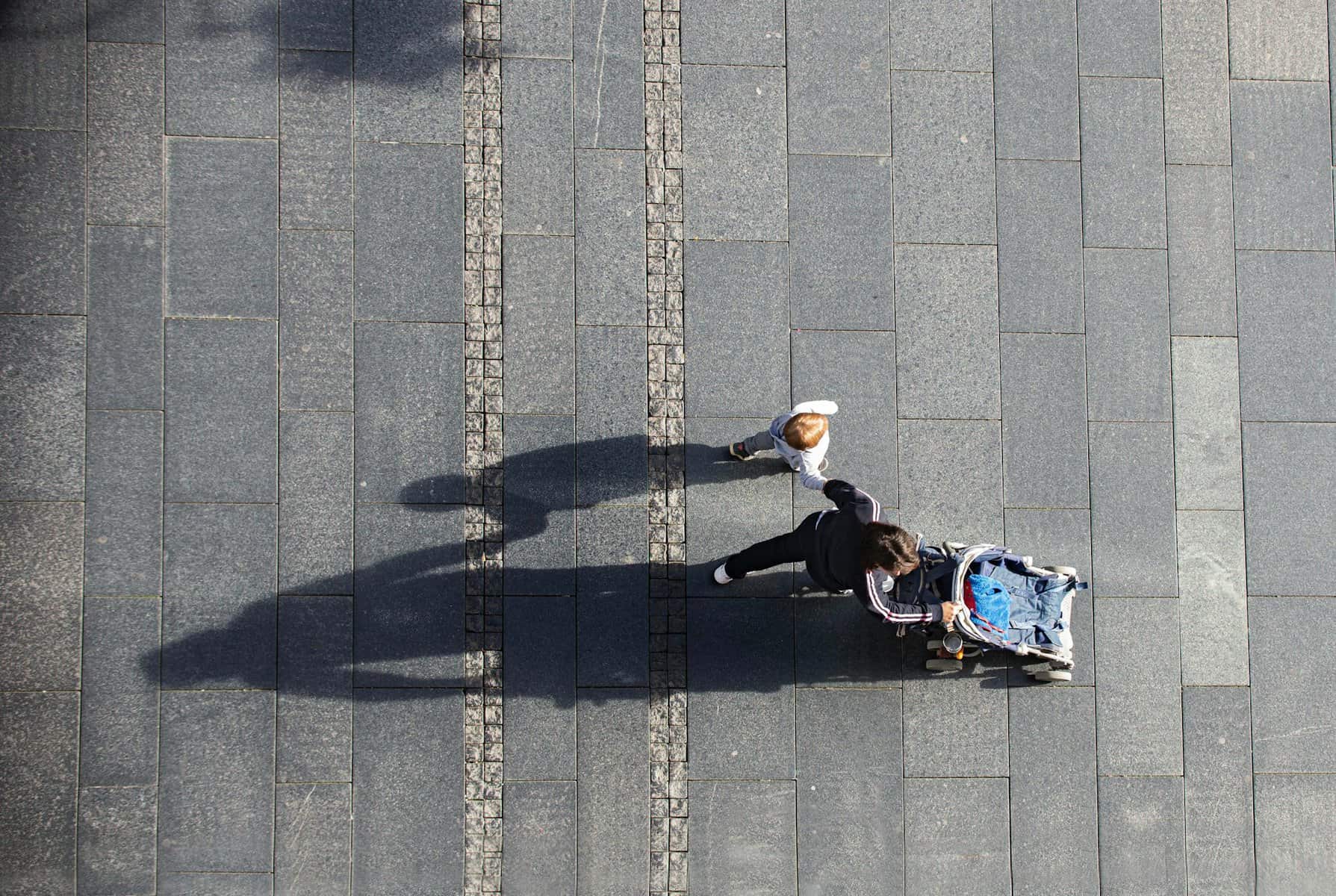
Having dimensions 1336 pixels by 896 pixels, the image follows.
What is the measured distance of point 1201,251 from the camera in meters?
6.07

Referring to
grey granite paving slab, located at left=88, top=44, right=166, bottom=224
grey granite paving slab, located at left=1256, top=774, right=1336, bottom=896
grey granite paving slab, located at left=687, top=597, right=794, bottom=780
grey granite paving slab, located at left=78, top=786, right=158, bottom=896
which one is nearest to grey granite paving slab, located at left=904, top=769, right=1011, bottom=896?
grey granite paving slab, located at left=687, top=597, right=794, bottom=780

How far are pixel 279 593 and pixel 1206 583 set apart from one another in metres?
6.02

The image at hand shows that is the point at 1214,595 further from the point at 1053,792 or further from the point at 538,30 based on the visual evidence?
the point at 538,30

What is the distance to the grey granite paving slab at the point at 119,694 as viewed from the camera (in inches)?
217

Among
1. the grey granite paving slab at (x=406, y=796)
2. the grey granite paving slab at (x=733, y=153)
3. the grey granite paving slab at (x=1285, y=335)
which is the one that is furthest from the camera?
the grey granite paving slab at (x=1285, y=335)

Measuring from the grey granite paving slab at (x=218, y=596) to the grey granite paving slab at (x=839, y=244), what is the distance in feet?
12.3

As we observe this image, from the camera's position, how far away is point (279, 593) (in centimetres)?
565

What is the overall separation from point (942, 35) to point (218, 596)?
19.7 feet

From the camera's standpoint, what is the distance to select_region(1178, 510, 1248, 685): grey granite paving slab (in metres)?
5.91

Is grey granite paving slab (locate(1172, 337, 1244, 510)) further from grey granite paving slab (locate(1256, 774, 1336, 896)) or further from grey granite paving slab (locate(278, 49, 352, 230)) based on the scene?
grey granite paving slab (locate(278, 49, 352, 230))

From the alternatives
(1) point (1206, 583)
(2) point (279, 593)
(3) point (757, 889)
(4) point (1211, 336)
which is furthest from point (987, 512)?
(2) point (279, 593)

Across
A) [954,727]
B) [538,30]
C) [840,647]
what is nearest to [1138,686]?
[954,727]

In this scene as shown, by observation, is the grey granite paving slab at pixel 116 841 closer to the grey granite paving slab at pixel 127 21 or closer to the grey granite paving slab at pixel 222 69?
the grey granite paving slab at pixel 222 69

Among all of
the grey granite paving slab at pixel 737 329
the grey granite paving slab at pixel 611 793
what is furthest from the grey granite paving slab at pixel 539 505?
the grey granite paving slab at pixel 737 329
